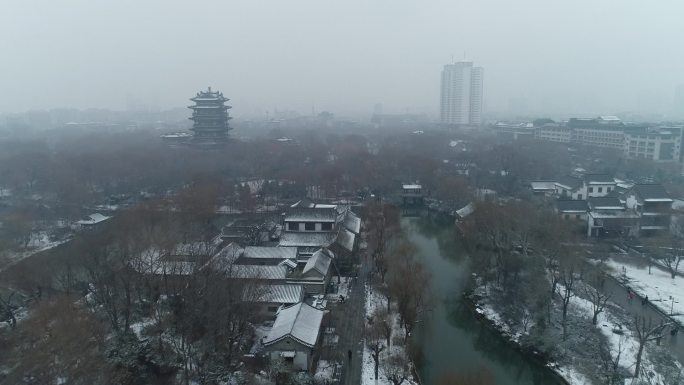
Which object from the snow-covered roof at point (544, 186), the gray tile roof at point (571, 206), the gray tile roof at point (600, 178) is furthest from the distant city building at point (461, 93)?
the gray tile roof at point (571, 206)

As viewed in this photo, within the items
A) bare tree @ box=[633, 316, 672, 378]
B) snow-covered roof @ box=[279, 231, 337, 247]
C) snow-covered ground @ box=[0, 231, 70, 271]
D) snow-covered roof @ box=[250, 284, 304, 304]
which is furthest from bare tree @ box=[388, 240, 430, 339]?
snow-covered ground @ box=[0, 231, 70, 271]

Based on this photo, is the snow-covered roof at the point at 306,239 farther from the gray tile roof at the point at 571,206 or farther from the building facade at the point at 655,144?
the building facade at the point at 655,144

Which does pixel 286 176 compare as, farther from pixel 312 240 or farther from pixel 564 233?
pixel 564 233

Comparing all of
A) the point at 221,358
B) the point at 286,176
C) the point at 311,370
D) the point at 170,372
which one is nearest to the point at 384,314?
the point at 311,370

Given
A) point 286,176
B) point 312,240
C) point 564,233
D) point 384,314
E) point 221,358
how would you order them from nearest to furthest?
point 221,358
point 384,314
point 564,233
point 312,240
point 286,176

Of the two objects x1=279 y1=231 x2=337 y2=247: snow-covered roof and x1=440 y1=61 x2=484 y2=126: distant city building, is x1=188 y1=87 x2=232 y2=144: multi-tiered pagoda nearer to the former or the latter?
x1=279 y1=231 x2=337 y2=247: snow-covered roof

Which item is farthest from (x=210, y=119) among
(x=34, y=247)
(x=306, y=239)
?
(x=306, y=239)

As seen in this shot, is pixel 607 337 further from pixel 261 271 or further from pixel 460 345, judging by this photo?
pixel 261 271
